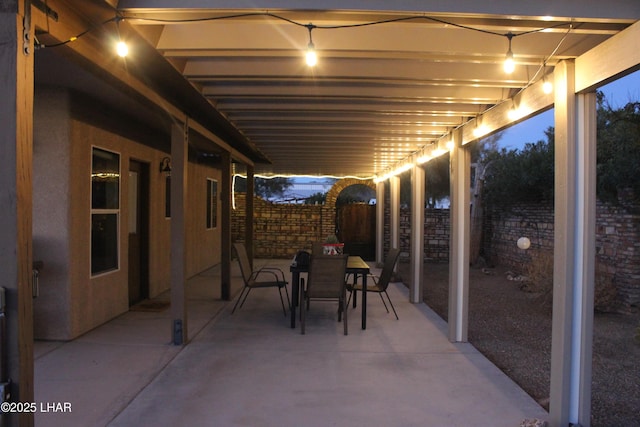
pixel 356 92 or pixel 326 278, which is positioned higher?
pixel 356 92

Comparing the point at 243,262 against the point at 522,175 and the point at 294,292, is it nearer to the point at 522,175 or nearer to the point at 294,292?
the point at 294,292

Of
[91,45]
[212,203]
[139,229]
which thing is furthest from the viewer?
[212,203]

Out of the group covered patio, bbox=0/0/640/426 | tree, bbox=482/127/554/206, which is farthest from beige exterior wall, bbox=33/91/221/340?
tree, bbox=482/127/554/206

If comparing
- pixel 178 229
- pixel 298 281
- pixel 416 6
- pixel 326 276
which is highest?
pixel 416 6

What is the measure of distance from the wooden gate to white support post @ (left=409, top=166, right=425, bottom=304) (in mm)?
5727

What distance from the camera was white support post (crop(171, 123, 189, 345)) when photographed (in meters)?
4.62

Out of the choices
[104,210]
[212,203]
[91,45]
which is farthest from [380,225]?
[91,45]

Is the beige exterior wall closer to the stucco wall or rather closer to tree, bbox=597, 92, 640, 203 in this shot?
the stucco wall

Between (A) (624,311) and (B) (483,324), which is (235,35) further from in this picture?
(A) (624,311)

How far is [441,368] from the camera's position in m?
4.18

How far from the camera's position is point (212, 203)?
10602mm

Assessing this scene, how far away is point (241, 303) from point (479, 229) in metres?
7.43

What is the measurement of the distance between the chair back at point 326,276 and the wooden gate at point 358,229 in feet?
25.7

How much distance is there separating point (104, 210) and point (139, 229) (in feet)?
4.41
